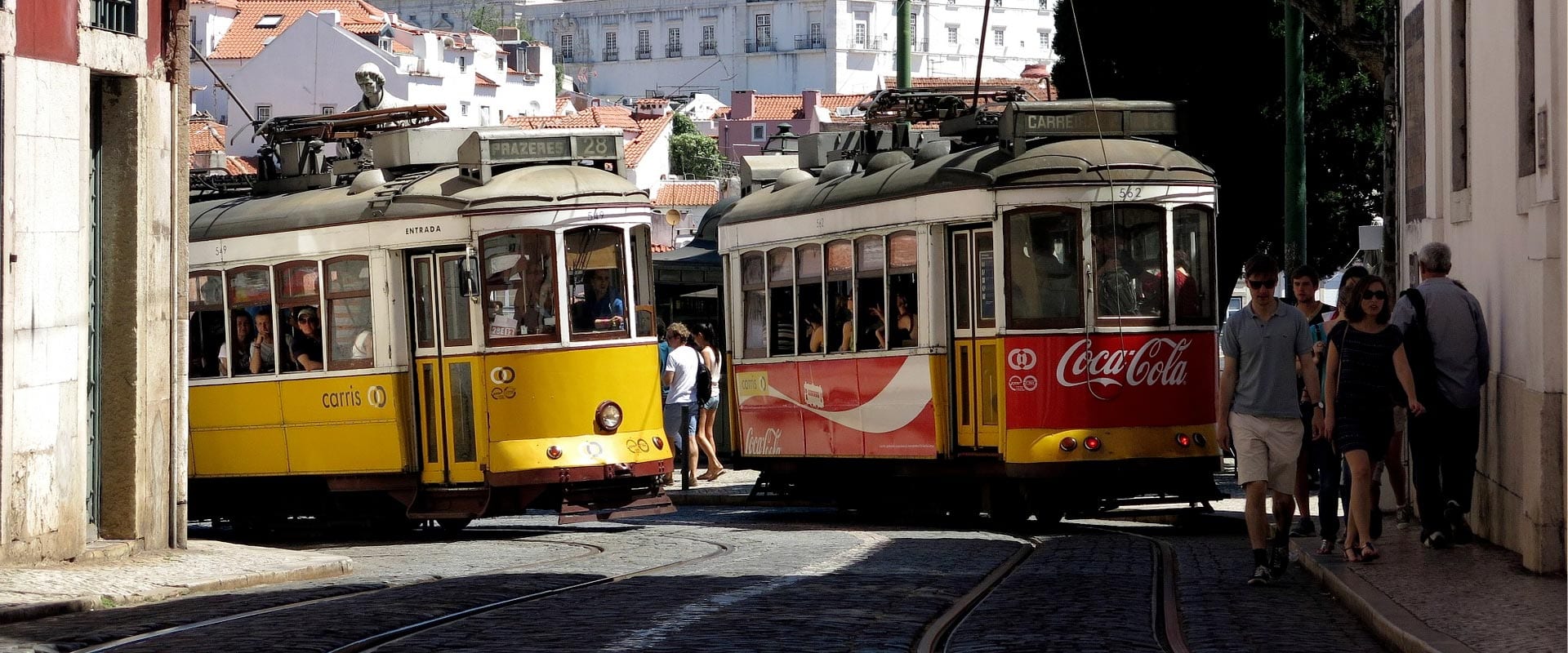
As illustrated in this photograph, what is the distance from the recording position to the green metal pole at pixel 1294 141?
2155cm

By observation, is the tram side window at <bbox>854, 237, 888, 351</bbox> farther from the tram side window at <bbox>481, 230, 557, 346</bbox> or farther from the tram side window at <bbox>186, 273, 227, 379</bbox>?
the tram side window at <bbox>186, 273, 227, 379</bbox>

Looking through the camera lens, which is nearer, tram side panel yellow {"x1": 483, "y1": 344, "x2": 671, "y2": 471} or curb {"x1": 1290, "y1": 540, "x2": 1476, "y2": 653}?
curb {"x1": 1290, "y1": 540, "x2": 1476, "y2": 653}

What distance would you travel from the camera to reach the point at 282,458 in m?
18.0

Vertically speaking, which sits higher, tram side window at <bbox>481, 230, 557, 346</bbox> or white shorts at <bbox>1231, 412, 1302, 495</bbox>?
tram side window at <bbox>481, 230, 557, 346</bbox>

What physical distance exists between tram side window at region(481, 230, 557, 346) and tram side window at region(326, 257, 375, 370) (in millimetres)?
1034

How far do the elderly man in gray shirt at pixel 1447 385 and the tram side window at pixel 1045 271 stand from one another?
13.0ft

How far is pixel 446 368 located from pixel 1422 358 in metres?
7.31

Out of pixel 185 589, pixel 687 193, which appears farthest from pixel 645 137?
pixel 185 589

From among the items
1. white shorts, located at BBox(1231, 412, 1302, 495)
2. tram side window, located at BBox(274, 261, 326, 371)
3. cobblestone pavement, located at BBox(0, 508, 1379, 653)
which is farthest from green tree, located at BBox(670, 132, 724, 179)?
white shorts, located at BBox(1231, 412, 1302, 495)

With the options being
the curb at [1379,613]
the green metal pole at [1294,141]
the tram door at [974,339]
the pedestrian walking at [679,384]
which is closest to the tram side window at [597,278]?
the tram door at [974,339]

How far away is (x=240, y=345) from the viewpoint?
59.3 ft

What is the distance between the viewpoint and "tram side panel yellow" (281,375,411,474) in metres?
17.2

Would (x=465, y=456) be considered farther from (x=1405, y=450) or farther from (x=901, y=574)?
(x=1405, y=450)

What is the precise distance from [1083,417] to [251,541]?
6673 mm
